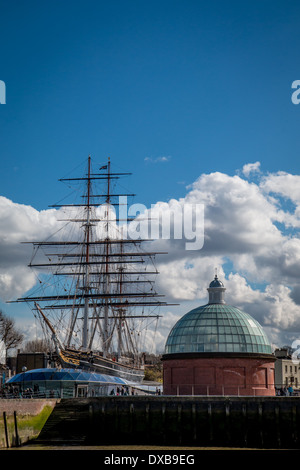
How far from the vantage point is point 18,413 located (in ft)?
122

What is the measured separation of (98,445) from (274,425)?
11.0m

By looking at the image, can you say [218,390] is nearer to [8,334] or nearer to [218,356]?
[218,356]

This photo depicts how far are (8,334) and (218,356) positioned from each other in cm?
5409

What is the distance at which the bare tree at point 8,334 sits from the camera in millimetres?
90125

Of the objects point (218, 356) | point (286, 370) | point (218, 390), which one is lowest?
point (218, 390)

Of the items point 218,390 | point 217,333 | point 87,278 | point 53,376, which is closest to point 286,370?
point 87,278

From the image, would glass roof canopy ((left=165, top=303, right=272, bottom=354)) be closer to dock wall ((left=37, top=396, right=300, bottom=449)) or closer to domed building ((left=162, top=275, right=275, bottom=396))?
domed building ((left=162, top=275, right=275, bottom=396))

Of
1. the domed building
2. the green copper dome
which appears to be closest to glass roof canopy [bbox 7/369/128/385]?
the domed building

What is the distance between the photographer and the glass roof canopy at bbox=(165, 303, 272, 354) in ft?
157

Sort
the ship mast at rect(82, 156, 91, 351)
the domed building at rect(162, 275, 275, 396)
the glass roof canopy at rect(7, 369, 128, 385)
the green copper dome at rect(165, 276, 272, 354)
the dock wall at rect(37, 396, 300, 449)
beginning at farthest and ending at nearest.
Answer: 1. the ship mast at rect(82, 156, 91, 351)
2. the green copper dome at rect(165, 276, 272, 354)
3. the glass roof canopy at rect(7, 369, 128, 385)
4. the domed building at rect(162, 275, 275, 396)
5. the dock wall at rect(37, 396, 300, 449)

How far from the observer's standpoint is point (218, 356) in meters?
47.0

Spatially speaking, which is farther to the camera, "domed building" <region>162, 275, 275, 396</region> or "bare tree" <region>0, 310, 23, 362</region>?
"bare tree" <region>0, 310, 23, 362</region>
